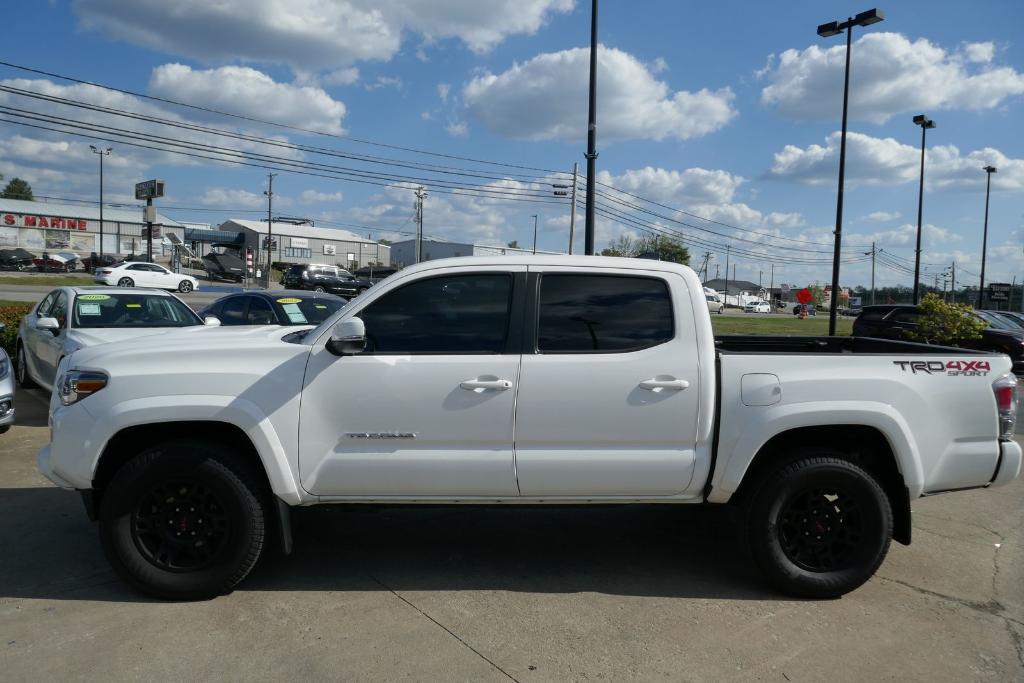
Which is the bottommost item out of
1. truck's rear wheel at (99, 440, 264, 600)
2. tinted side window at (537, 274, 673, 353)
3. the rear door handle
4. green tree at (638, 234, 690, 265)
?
truck's rear wheel at (99, 440, 264, 600)

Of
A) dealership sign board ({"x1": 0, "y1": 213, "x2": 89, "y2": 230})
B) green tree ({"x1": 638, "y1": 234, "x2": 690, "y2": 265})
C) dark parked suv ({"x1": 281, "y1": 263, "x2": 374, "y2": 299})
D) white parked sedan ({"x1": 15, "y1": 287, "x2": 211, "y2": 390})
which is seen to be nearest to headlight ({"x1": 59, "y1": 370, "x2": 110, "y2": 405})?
white parked sedan ({"x1": 15, "y1": 287, "x2": 211, "y2": 390})

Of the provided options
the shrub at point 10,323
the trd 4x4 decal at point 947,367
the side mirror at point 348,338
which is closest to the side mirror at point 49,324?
the shrub at point 10,323

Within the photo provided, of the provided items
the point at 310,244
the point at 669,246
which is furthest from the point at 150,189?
the point at 669,246

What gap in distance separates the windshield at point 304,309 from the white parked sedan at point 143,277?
3121 centimetres

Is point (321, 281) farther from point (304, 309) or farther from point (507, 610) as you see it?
point (507, 610)

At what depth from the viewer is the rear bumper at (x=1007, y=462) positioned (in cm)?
434

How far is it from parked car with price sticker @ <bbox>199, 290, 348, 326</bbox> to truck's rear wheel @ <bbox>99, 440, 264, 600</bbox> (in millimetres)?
5953

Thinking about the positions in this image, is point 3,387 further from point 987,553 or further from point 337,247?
point 337,247

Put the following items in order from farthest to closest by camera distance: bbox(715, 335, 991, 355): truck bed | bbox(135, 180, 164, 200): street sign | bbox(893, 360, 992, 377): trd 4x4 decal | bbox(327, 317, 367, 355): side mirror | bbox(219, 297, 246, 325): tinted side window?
→ bbox(135, 180, 164, 200): street sign
bbox(219, 297, 246, 325): tinted side window
bbox(715, 335, 991, 355): truck bed
bbox(893, 360, 992, 377): trd 4x4 decal
bbox(327, 317, 367, 355): side mirror

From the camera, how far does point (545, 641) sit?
3721mm

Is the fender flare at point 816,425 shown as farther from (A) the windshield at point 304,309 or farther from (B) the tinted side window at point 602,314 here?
(A) the windshield at point 304,309

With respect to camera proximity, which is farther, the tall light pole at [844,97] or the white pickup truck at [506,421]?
the tall light pole at [844,97]

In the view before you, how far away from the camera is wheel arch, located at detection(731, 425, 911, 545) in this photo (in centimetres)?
429

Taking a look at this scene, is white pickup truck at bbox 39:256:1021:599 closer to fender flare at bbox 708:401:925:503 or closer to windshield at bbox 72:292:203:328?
fender flare at bbox 708:401:925:503
